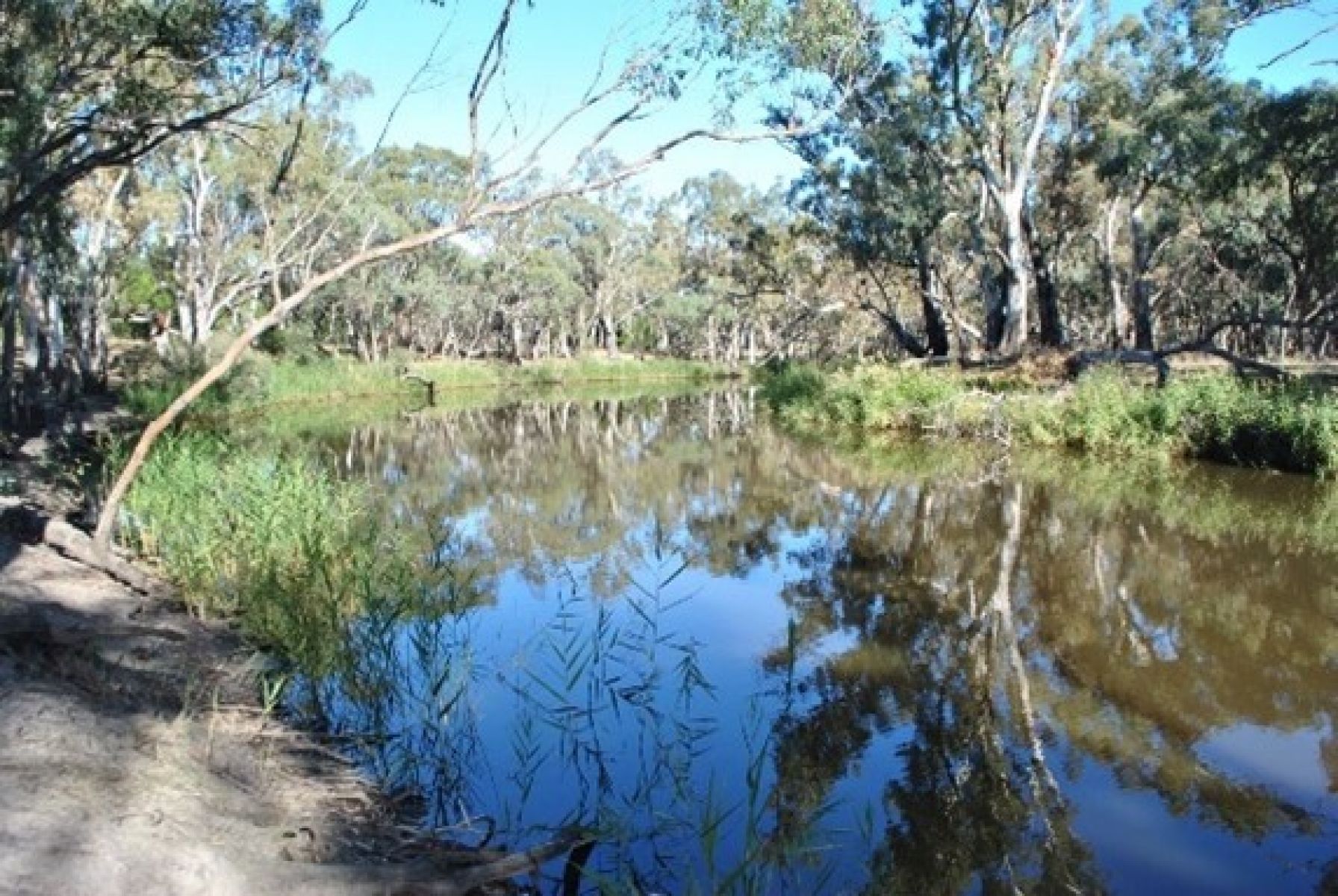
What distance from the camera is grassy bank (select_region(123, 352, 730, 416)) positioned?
85.7ft

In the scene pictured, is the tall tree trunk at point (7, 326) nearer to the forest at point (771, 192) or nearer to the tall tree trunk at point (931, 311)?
the forest at point (771, 192)

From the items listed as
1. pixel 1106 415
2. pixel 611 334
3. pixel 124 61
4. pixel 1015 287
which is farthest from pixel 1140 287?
pixel 611 334

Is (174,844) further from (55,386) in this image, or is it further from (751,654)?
(55,386)

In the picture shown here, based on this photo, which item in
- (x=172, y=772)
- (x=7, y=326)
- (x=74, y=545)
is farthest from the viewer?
(x=7, y=326)

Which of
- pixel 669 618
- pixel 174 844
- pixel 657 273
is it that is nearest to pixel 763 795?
pixel 174 844

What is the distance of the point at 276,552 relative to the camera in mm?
7859

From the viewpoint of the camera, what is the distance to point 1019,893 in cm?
420

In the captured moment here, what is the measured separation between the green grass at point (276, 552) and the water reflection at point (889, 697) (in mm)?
322

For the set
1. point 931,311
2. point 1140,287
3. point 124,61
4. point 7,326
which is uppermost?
point 124,61

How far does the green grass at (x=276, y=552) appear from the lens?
21.5 feet

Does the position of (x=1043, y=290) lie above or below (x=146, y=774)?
above

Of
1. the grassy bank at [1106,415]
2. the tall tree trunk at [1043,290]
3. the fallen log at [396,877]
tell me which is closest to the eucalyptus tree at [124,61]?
the fallen log at [396,877]

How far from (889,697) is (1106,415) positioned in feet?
41.7

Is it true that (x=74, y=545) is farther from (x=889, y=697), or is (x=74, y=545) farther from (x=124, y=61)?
(x=124, y=61)
